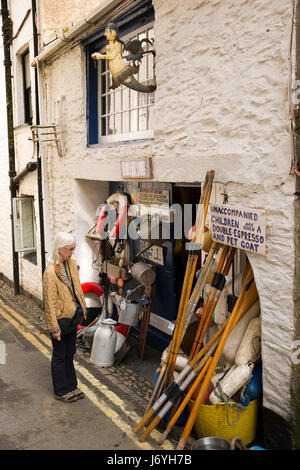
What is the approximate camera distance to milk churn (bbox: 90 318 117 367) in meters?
6.67

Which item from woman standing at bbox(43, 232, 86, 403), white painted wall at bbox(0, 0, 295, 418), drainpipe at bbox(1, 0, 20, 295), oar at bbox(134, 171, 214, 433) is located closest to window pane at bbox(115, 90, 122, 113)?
white painted wall at bbox(0, 0, 295, 418)

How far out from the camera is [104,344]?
21.9ft

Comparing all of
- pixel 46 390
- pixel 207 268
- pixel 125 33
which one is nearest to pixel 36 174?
pixel 125 33

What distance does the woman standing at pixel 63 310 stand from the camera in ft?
17.7

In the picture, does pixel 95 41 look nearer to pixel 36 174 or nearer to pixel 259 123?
pixel 36 174

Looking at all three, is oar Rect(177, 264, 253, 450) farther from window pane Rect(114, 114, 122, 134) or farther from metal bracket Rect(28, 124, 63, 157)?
metal bracket Rect(28, 124, 63, 157)

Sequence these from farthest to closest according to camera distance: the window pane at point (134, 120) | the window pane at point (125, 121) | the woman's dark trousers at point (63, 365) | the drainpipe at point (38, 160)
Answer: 1. the drainpipe at point (38, 160)
2. the window pane at point (125, 121)
3. the window pane at point (134, 120)
4. the woman's dark trousers at point (63, 365)

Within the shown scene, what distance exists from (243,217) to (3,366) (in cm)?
441

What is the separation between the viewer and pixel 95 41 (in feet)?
25.3

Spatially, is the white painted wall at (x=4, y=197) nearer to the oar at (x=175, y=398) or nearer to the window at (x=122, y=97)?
the window at (x=122, y=97)

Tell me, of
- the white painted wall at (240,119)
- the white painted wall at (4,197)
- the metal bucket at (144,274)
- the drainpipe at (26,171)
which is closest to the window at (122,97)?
the white painted wall at (240,119)

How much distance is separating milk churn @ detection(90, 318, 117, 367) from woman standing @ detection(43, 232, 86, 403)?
90 centimetres

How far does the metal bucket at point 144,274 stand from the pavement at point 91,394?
1.05 metres

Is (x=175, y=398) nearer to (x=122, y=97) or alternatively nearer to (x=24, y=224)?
(x=122, y=97)
